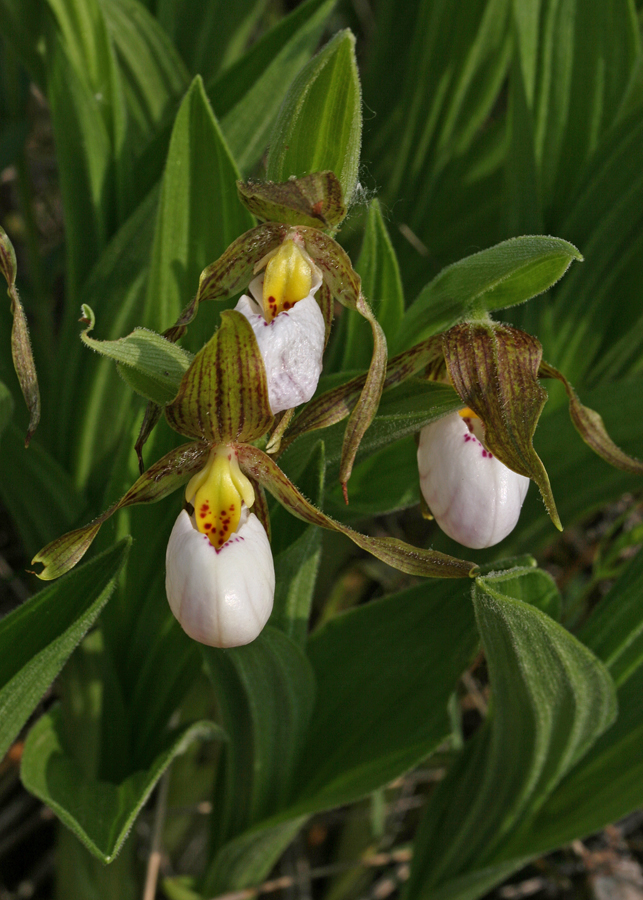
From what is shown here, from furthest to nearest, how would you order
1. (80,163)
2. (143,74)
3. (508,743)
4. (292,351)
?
(143,74) → (80,163) → (508,743) → (292,351)

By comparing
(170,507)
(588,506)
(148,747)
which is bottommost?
(148,747)

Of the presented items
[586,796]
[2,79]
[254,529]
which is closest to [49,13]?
[2,79]

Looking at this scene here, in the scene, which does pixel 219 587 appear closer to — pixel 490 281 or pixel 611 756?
pixel 490 281

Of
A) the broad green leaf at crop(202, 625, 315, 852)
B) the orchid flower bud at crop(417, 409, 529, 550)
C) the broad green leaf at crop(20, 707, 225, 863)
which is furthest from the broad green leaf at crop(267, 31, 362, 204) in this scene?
the broad green leaf at crop(20, 707, 225, 863)

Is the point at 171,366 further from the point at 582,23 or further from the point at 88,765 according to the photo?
the point at 582,23

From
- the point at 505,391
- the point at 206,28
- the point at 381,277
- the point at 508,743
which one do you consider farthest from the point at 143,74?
the point at 508,743

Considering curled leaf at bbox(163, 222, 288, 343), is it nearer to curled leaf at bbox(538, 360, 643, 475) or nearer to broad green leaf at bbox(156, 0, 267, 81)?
curled leaf at bbox(538, 360, 643, 475)
